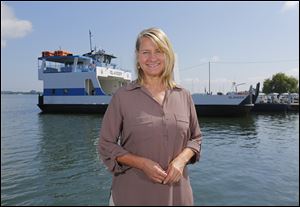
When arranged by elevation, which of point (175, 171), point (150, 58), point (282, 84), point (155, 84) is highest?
point (282, 84)

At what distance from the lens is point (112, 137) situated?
175cm

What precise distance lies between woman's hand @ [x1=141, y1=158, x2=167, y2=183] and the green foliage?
60.7m

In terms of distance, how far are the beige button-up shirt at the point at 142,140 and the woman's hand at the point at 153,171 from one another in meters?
0.06

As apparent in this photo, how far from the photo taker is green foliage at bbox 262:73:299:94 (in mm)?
A: 57375

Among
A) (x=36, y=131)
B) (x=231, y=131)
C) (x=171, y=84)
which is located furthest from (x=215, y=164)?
(x=36, y=131)

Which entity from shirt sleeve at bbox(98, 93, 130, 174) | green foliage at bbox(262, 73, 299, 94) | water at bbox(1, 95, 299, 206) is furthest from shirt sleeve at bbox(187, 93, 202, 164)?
green foliage at bbox(262, 73, 299, 94)

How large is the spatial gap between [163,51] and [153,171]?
697 millimetres

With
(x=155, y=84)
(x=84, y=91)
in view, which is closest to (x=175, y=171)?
(x=155, y=84)

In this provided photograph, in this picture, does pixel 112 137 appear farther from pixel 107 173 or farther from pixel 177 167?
pixel 107 173

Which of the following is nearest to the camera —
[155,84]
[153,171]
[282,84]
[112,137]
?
[153,171]

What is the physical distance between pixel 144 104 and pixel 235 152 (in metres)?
10.6

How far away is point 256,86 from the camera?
29.4 metres

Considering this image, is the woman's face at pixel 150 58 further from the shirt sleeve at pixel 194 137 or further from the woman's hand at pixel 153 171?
the woman's hand at pixel 153 171

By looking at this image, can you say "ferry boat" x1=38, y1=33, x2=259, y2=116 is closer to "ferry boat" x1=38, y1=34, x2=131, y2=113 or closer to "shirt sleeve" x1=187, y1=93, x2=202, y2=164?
"ferry boat" x1=38, y1=34, x2=131, y2=113
